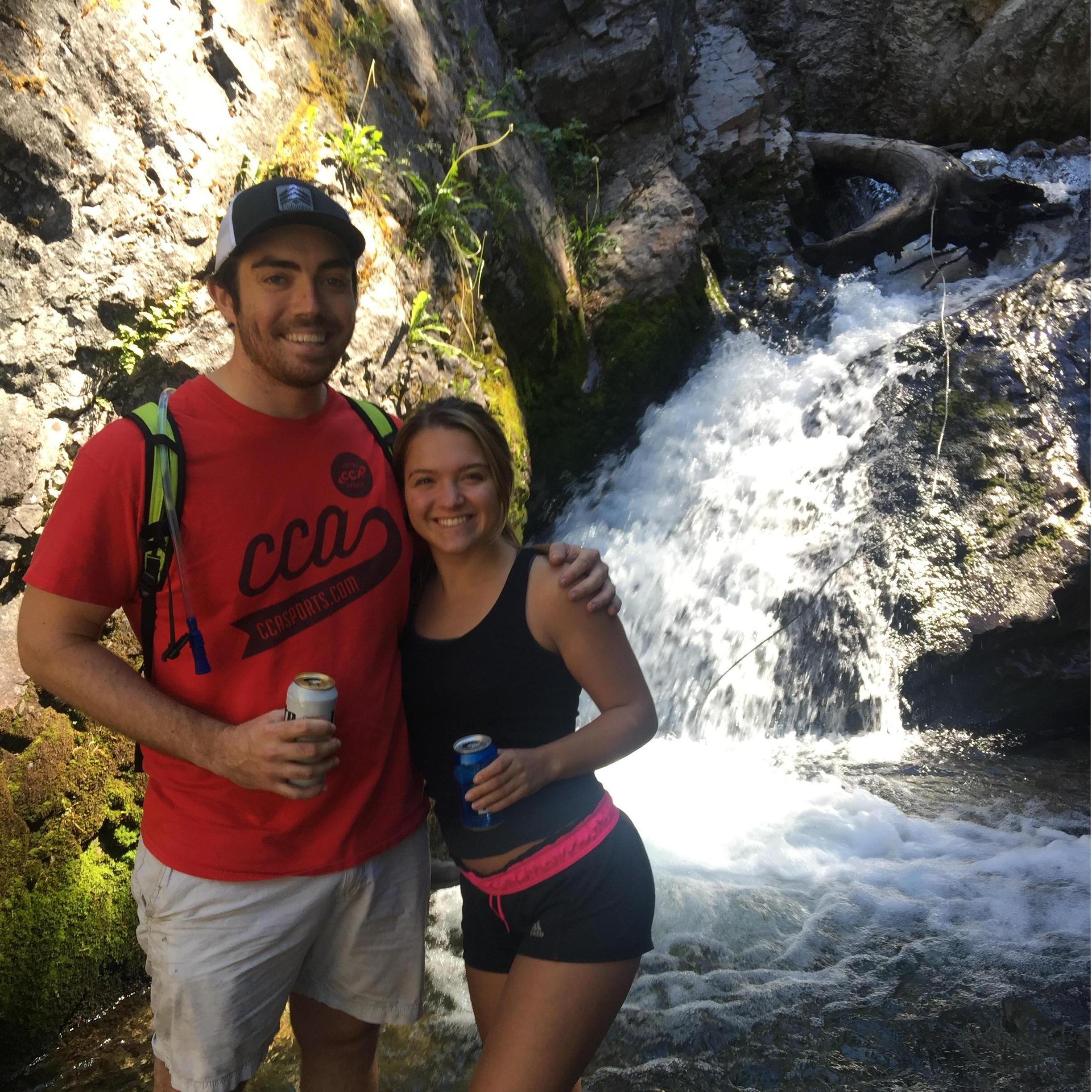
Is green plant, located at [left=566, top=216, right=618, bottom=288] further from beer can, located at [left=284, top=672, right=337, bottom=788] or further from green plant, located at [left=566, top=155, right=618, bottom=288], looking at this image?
beer can, located at [left=284, top=672, right=337, bottom=788]

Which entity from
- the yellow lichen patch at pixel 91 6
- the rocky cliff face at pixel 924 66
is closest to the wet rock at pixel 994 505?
the yellow lichen patch at pixel 91 6

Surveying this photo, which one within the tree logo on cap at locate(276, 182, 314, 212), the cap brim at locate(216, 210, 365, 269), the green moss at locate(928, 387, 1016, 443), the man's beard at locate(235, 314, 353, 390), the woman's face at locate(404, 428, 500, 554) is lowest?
the woman's face at locate(404, 428, 500, 554)

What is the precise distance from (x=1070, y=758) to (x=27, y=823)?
648 cm

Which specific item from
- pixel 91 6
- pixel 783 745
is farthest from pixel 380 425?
pixel 783 745

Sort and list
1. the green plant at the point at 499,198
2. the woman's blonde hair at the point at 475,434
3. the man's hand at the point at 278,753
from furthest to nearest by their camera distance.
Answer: the green plant at the point at 499,198 → the woman's blonde hair at the point at 475,434 → the man's hand at the point at 278,753

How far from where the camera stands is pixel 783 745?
6.38m

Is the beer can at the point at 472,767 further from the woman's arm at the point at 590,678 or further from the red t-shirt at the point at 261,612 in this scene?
the red t-shirt at the point at 261,612

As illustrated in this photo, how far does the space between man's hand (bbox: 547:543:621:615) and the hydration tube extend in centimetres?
89

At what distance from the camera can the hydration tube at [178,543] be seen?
2.11m

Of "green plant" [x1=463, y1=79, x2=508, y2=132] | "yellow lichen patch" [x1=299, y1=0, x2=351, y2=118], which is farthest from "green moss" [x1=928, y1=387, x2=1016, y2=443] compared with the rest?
"yellow lichen patch" [x1=299, y1=0, x2=351, y2=118]

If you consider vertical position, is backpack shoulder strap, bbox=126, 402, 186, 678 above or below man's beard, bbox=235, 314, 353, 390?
below

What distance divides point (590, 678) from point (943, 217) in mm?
10224

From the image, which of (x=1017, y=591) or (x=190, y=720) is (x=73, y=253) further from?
(x=1017, y=591)

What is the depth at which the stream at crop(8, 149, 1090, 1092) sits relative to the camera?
140 inches
